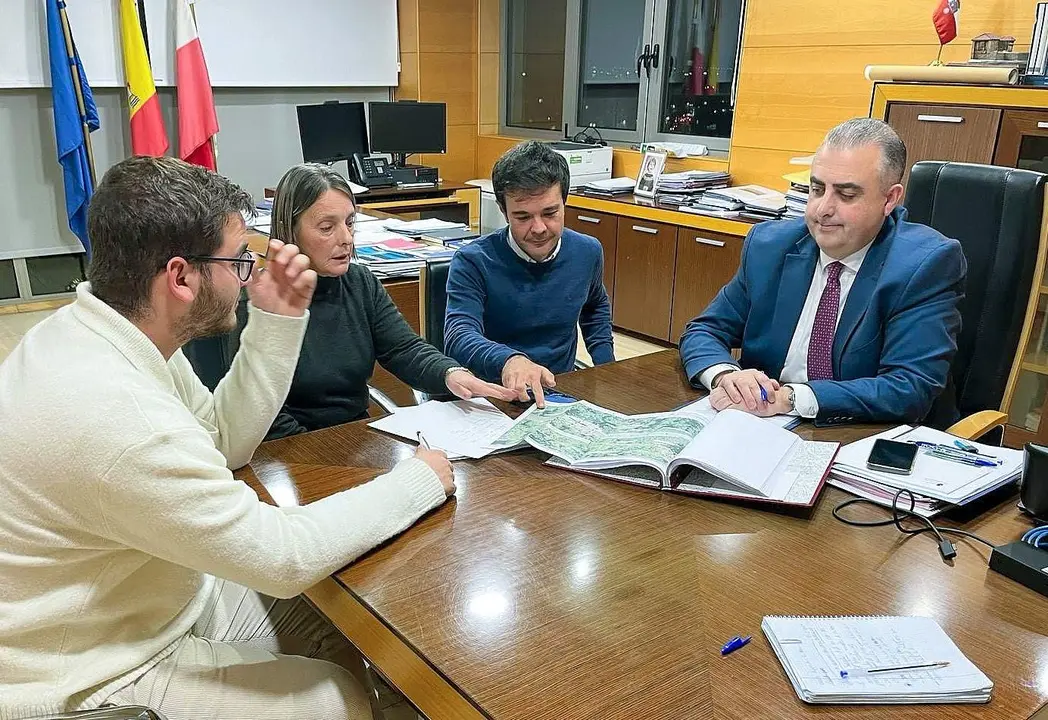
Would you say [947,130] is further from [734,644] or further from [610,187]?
[734,644]

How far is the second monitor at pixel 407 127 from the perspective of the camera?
202 inches

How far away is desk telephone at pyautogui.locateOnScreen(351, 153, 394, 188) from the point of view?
4996 millimetres

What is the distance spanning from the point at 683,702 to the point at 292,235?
1508 millimetres

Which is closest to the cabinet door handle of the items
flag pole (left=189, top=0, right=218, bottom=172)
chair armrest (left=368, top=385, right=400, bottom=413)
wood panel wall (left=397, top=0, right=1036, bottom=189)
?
wood panel wall (left=397, top=0, right=1036, bottom=189)

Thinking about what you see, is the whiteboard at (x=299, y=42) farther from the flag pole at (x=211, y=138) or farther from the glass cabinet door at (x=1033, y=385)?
the glass cabinet door at (x=1033, y=385)

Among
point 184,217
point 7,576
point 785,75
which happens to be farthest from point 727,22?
point 7,576

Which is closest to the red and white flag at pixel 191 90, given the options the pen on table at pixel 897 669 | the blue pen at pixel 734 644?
the blue pen at pixel 734 644

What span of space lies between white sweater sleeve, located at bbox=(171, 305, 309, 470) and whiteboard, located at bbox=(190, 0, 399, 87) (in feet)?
13.9

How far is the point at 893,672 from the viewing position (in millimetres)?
958

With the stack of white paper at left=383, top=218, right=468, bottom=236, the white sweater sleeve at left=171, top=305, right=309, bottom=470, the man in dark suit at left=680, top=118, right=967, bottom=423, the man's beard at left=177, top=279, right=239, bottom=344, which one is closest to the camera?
the man's beard at left=177, top=279, right=239, bottom=344

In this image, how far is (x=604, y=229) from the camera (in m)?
4.71

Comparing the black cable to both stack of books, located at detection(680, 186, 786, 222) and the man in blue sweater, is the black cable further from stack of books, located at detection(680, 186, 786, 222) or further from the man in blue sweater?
stack of books, located at detection(680, 186, 786, 222)

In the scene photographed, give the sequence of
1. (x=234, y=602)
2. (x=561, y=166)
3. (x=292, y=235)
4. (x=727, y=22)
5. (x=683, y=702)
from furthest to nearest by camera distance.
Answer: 1. (x=727, y=22)
2. (x=561, y=166)
3. (x=292, y=235)
4. (x=234, y=602)
5. (x=683, y=702)

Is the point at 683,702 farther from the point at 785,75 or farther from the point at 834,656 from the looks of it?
the point at 785,75
